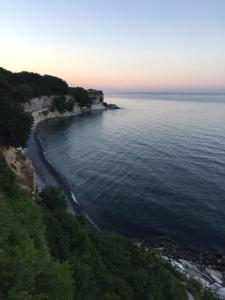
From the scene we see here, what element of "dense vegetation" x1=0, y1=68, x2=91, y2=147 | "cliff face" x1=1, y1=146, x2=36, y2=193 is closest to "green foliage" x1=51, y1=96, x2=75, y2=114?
"dense vegetation" x1=0, y1=68, x2=91, y2=147

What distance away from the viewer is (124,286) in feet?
54.6

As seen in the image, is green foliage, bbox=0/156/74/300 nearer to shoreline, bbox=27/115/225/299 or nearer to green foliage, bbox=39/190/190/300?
green foliage, bbox=39/190/190/300

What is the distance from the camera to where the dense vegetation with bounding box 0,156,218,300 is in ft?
36.2

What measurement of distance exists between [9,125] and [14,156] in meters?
4.31

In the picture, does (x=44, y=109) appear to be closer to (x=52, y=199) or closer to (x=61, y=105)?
(x=61, y=105)

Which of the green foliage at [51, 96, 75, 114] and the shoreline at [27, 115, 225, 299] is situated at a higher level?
the green foliage at [51, 96, 75, 114]

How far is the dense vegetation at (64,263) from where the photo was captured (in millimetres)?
11041

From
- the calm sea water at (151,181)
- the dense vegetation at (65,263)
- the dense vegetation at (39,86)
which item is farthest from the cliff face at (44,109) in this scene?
the dense vegetation at (65,263)

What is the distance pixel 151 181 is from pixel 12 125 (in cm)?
2401

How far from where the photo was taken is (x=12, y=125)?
3834 centimetres

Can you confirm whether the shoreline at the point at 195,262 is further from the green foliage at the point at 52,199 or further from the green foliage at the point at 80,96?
the green foliage at the point at 80,96

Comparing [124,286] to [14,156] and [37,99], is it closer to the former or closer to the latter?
[14,156]

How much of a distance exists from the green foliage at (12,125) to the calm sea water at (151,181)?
39.8 feet

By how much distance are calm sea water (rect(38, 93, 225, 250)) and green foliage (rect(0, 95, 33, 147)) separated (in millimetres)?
12125
